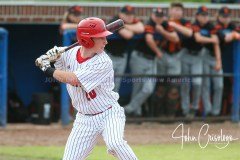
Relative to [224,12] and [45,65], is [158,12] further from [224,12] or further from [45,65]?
[45,65]

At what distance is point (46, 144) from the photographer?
10.3 m

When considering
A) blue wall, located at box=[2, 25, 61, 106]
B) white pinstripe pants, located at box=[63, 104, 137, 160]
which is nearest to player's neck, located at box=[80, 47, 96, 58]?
white pinstripe pants, located at box=[63, 104, 137, 160]

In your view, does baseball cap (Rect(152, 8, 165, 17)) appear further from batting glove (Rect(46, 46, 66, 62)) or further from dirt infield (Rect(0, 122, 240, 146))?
batting glove (Rect(46, 46, 66, 62))

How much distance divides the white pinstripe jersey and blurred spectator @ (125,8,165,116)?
4.88 m

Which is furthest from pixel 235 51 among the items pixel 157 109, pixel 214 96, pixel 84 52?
pixel 84 52

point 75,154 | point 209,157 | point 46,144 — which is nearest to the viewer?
point 75,154

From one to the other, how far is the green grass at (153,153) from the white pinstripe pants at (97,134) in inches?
89.1

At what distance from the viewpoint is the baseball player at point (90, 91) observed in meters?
6.68

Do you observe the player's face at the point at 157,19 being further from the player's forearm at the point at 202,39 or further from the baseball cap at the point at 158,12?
the player's forearm at the point at 202,39

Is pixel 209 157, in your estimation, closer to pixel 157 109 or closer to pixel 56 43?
pixel 157 109

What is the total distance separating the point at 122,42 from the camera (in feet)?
39.0

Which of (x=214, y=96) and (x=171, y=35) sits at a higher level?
(x=171, y=35)

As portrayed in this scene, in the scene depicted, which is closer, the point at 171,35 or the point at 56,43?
the point at 171,35

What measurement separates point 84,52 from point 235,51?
5.93 m
